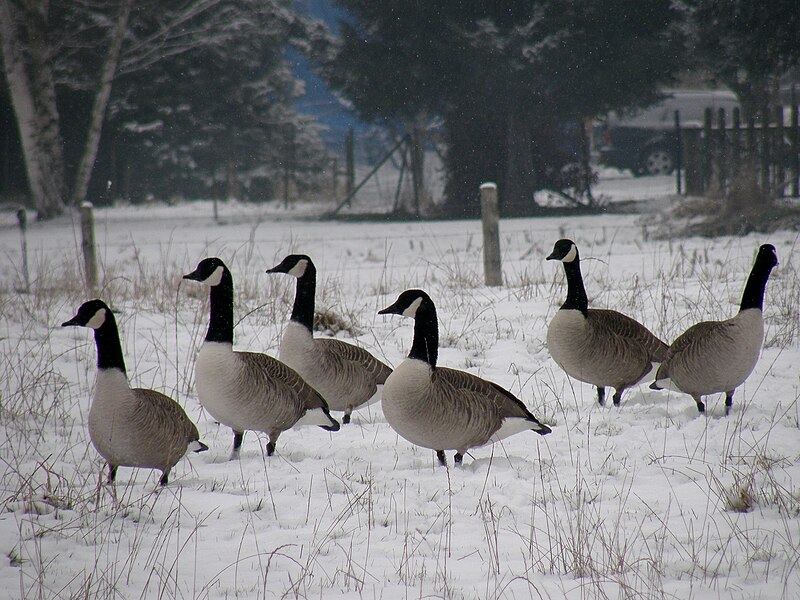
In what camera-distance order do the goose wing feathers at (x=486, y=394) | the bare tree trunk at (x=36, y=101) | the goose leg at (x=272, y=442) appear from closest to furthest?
the goose wing feathers at (x=486, y=394), the goose leg at (x=272, y=442), the bare tree trunk at (x=36, y=101)

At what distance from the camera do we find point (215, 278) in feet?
15.8

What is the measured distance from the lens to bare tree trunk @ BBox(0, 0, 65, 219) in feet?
67.5

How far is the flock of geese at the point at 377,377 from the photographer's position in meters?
4.17

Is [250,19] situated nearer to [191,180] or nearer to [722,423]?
[191,180]

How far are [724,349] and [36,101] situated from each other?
21403 millimetres

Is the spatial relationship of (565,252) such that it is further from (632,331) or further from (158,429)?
(158,429)

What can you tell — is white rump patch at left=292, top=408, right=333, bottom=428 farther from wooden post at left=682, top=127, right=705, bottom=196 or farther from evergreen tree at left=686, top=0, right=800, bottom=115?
wooden post at left=682, top=127, right=705, bottom=196

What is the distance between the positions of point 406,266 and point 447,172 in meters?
9.48

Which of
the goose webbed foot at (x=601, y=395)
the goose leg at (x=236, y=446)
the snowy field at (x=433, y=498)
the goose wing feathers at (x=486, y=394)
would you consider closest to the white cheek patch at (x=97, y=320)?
the snowy field at (x=433, y=498)

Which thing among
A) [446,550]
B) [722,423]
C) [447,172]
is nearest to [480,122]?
[447,172]

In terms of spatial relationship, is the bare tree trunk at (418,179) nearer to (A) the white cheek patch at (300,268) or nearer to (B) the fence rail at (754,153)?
(B) the fence rail at (754,153)

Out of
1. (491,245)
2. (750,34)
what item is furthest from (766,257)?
(750,34)

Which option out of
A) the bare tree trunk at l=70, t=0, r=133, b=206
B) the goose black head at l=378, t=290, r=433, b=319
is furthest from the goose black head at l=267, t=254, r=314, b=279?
the bare tree trunk at l=70, t=0, r=133, b=206

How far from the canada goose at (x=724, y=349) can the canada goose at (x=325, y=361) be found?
6.43 ft
